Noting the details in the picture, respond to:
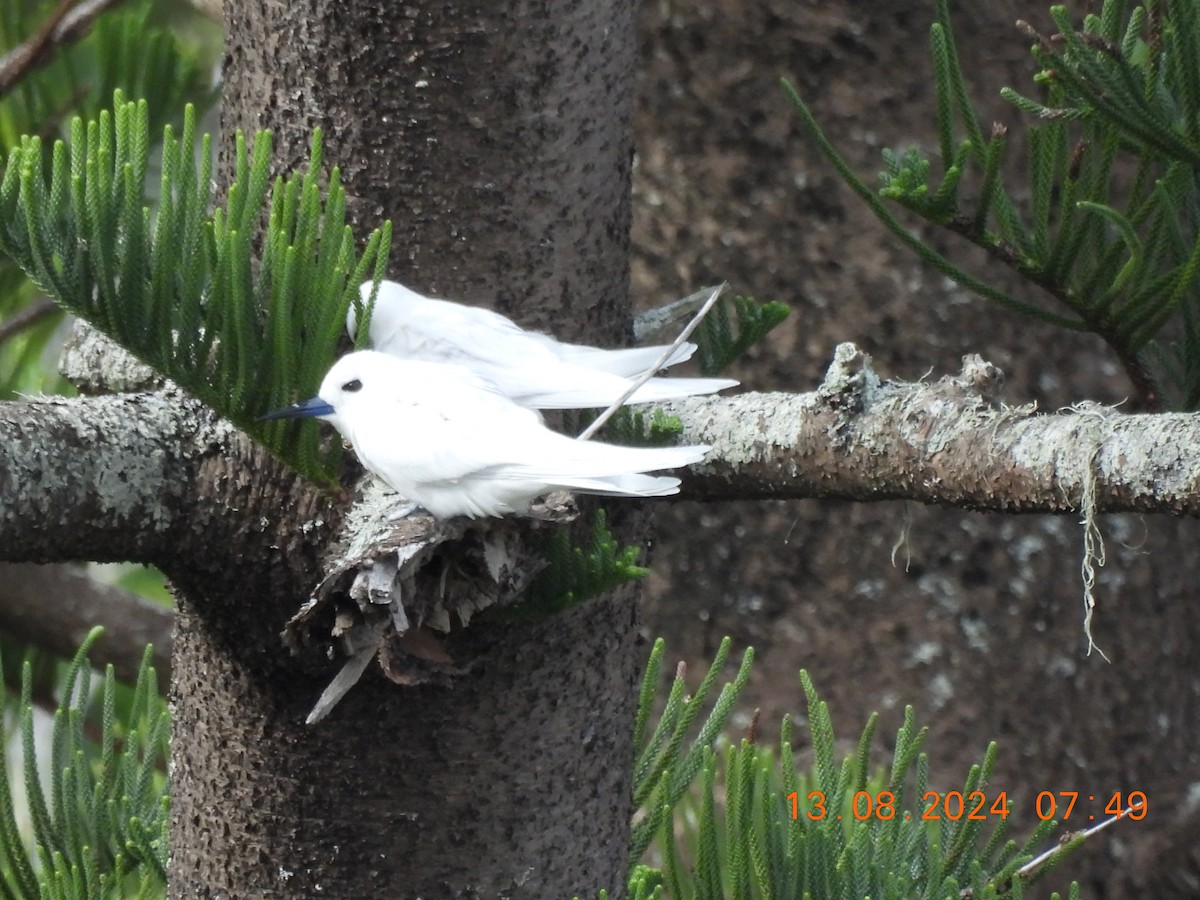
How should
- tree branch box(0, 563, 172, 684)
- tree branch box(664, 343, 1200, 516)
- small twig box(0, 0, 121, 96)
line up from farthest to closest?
tree branch box(0, 563, 172, 684) < small twig box(0, 0, 121, 96) < tree branch box(664, 343, 1200, 516)

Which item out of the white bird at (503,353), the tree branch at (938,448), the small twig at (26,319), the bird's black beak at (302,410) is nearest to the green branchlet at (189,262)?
the bird's black beak at (302,410)

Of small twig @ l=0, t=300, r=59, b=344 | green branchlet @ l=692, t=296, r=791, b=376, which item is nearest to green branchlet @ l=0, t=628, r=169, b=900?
green branchlet @ l=692, t=296, r=791, b=376

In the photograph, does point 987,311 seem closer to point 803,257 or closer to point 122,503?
point 803,257

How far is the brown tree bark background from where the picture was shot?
1.37 meters

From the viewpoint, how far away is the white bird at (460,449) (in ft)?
2.03

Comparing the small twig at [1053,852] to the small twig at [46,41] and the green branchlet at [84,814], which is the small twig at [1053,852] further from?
the small twig at [46,41]

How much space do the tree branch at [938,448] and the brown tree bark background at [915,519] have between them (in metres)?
0.65

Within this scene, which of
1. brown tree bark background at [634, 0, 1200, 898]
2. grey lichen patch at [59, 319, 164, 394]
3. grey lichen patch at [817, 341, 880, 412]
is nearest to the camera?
grey lichen patch at [817, 341, 880, 412]

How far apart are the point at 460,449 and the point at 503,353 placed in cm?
12

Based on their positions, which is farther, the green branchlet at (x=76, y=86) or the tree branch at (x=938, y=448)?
the green branchlet at (x=76, y=86)

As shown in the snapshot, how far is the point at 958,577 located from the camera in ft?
4.50

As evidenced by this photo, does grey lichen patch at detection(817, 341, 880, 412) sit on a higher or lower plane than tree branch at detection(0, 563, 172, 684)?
higher

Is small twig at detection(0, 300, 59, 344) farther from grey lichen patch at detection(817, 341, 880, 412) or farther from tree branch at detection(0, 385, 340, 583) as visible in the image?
grey lichen patch at detection(817, 341, 880, 412)

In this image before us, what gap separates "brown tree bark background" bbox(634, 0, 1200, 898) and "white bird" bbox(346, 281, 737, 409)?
66 centimetres
